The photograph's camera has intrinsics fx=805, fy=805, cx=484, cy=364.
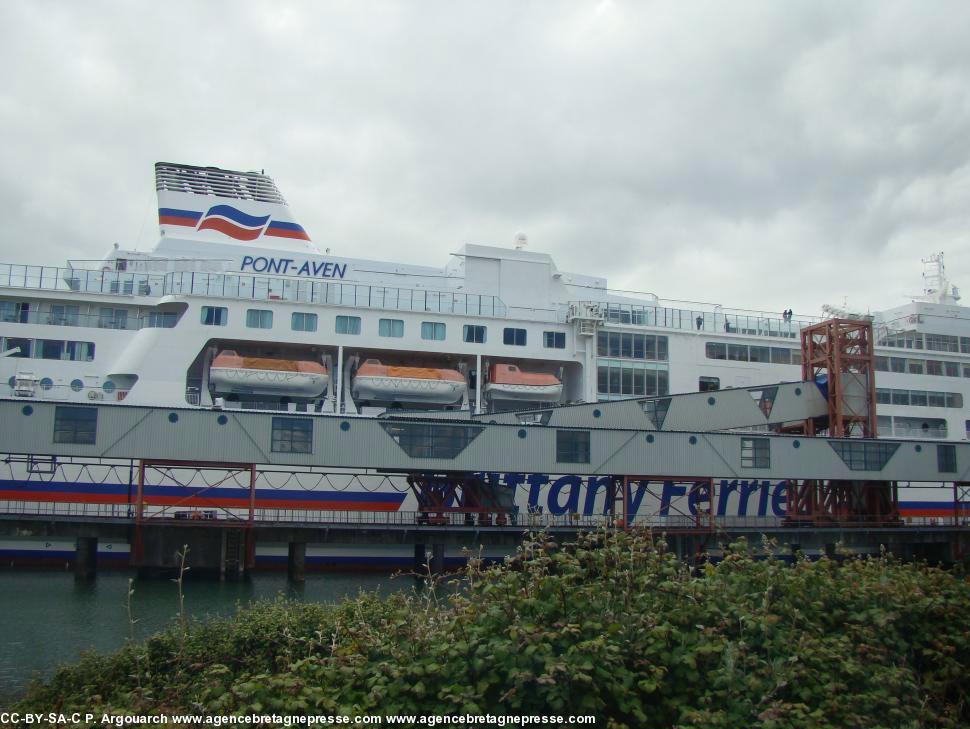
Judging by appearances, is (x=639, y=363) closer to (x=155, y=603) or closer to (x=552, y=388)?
(x=552, y=388)

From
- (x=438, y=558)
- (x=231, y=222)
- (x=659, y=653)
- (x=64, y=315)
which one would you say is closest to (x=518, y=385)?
(x=438, y=558)

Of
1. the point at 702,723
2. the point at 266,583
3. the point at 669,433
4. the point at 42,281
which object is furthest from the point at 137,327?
the point at 702,723

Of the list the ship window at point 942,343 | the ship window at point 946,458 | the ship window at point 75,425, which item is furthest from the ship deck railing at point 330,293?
the ship window at point 942,343

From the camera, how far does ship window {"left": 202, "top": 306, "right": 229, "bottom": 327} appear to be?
1192 inches

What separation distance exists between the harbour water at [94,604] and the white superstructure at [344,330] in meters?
6.47

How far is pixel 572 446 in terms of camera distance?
2686 cm

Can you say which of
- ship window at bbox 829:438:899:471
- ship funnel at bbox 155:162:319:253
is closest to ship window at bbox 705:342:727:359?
ship window at bbox 829:438:899:471

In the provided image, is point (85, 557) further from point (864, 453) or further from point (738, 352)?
point (864, 453)

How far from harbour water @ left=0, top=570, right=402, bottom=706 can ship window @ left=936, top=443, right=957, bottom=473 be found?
2067cm

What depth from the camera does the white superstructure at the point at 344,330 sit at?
29.6 metres

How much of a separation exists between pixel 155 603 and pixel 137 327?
12551 millimetres

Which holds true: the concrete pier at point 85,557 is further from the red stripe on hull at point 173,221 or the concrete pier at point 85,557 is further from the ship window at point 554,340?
the ship window at point 554,340

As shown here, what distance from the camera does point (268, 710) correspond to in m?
7.56

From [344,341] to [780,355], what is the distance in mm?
19825
